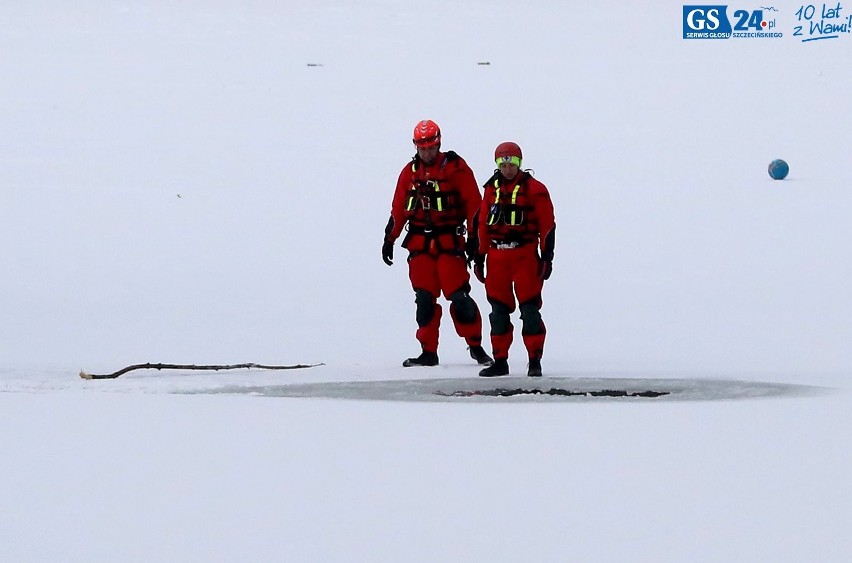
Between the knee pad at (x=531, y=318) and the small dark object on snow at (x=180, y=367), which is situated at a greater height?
the knee pad at (x=531, y=318)

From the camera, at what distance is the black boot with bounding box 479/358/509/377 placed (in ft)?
33.7

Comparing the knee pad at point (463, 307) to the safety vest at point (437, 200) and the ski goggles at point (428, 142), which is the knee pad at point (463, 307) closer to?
the safety vest at point (437, 200)

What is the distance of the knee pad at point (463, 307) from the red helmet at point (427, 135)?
1.15m

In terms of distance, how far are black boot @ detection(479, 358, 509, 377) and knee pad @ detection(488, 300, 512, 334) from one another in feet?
0.73

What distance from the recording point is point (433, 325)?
1106 cm

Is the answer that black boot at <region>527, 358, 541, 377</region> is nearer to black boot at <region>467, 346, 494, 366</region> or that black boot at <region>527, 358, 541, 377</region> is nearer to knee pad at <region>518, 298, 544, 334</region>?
knee pad at <region>518, 298, 544, 334</region>

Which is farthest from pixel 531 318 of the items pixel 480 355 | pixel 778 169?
pixel 778 169

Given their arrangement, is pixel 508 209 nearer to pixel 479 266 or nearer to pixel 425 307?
pixel 479 266

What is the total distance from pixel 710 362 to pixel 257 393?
364cm

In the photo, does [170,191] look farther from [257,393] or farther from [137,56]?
[257,393]

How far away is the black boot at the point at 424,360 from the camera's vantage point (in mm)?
10922

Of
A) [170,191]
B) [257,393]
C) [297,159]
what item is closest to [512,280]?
[257,393]

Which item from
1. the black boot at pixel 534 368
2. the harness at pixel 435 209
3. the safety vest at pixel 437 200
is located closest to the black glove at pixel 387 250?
the harness at pixel 435 209

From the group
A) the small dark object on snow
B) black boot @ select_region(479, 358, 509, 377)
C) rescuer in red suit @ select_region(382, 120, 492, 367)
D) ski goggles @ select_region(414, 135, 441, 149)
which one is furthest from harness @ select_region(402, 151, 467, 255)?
the small dark object on snow
